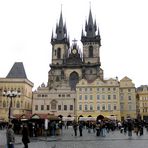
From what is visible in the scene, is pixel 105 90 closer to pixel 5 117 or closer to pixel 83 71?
pixel 83 71

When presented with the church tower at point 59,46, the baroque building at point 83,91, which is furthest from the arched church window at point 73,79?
the church tower at point 59,46

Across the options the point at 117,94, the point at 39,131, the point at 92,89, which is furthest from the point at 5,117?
the point at 39,131

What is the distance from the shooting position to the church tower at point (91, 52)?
91000 millimetres

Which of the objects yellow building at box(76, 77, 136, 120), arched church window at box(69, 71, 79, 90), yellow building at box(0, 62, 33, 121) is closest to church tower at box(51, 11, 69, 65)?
arched church window at box(69, 71, 79, 90)

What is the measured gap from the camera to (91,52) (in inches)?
3703

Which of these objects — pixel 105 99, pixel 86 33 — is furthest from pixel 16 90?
pixel 86 33

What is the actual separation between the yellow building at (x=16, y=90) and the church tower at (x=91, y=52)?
18.3 metres

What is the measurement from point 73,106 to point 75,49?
20.3 meters

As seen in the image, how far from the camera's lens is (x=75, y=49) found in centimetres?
9631

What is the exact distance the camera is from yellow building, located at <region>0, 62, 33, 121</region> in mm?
84812

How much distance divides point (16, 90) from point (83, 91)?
17.8 meters

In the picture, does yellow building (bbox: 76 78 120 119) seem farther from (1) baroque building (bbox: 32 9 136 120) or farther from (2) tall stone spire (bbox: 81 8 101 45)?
(2) tall stone spire (bbox: 81 8 101 45)

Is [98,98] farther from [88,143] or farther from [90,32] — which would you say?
[88,143]

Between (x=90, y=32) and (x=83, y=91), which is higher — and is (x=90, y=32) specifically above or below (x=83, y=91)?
above
